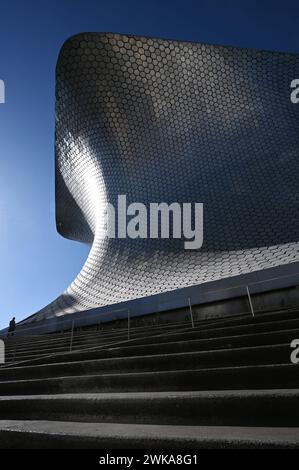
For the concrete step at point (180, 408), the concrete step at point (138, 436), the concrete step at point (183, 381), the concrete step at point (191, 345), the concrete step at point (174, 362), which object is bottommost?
the concrete step at point (138, 436)

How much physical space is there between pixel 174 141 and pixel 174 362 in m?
12.9

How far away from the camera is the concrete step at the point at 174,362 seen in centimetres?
194

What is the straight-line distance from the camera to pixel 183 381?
177cm

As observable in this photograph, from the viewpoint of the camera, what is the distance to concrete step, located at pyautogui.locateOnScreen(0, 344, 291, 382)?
1.94 m

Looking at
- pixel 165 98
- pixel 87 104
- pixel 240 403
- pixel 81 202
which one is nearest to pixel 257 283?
pixel 240 403

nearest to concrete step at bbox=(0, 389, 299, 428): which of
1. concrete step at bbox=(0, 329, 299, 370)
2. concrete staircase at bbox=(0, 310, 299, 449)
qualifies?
concrete staircase at bbox=(0, 310, 299, 449)

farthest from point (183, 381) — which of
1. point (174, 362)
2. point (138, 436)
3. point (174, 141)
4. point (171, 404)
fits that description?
point (174, 141)

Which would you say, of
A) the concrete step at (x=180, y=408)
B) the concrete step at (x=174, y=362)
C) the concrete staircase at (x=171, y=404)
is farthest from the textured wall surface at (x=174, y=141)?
the concrete step at (x=180, y=408)

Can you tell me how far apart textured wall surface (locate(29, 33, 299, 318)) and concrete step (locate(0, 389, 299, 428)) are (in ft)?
29.4

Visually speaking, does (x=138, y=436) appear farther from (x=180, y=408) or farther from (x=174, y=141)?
(x=174, y=141)

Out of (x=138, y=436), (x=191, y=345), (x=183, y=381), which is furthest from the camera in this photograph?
(x=191, y=345)

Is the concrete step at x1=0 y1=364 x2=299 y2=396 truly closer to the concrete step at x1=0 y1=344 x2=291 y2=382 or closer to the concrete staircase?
the concrete staircase

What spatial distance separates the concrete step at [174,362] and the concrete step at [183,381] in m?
0.32

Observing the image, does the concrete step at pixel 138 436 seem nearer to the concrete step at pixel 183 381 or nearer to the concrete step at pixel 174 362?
the concrete step at pixel 183 381
